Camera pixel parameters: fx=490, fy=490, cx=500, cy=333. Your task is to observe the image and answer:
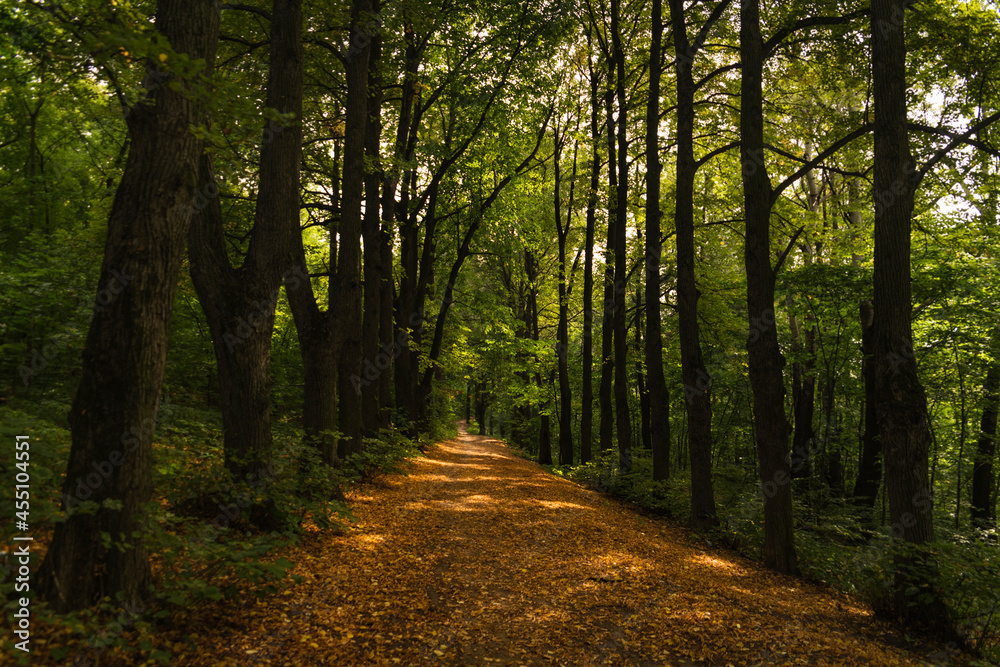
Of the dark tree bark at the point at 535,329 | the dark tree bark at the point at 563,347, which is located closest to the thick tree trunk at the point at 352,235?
the dark tree bark at the point at 563,347

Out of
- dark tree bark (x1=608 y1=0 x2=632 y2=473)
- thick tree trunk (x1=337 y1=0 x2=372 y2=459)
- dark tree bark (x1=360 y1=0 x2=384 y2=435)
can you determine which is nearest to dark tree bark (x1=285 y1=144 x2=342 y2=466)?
thick tree trunk (x1=337 y1=0 x2=372 y2=459)

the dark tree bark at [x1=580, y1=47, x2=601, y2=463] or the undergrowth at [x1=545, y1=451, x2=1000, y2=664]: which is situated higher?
the dark tree bark at [x1=580, y1=47, x2=601, y2=463]

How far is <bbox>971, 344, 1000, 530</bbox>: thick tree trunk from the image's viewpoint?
42.0 feet

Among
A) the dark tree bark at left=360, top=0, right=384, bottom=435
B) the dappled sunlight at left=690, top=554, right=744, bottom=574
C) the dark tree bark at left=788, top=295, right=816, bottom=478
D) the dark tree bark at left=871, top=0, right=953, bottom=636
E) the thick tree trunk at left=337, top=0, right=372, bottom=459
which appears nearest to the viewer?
the dark tree bark at left=871, top=0, right=953, bottom=636

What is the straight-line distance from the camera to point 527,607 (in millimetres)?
4703

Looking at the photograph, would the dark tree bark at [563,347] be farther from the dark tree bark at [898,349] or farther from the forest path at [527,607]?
the dark tree bark at [898,349]

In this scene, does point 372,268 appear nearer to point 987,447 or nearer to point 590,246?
point 590,246

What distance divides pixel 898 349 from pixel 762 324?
1790 mm

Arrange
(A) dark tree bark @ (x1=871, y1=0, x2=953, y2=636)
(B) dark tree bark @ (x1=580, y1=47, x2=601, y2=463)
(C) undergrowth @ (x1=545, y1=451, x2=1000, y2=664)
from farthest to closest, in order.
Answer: (B) dark tree bark @ (x1=580, y1=47, x2=601, y2=463) < (A) dark tree bark @ (x1=871, y1=0, x2=953, y2=636) < (C) undergrowth @ (x1=545, y1=451, x2=1000, y2=664)

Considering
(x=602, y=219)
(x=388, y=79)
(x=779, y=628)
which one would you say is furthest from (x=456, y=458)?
(x=779, y=628)

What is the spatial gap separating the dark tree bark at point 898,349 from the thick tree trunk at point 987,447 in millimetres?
10132

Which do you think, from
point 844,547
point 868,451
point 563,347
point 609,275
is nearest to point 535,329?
→ point 563,347

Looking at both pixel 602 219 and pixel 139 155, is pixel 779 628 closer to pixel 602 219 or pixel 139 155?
pixel 139 155

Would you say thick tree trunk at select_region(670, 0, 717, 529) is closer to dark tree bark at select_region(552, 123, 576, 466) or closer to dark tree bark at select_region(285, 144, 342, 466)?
dark tree bark at select_region(285, 144, 342, 466)
